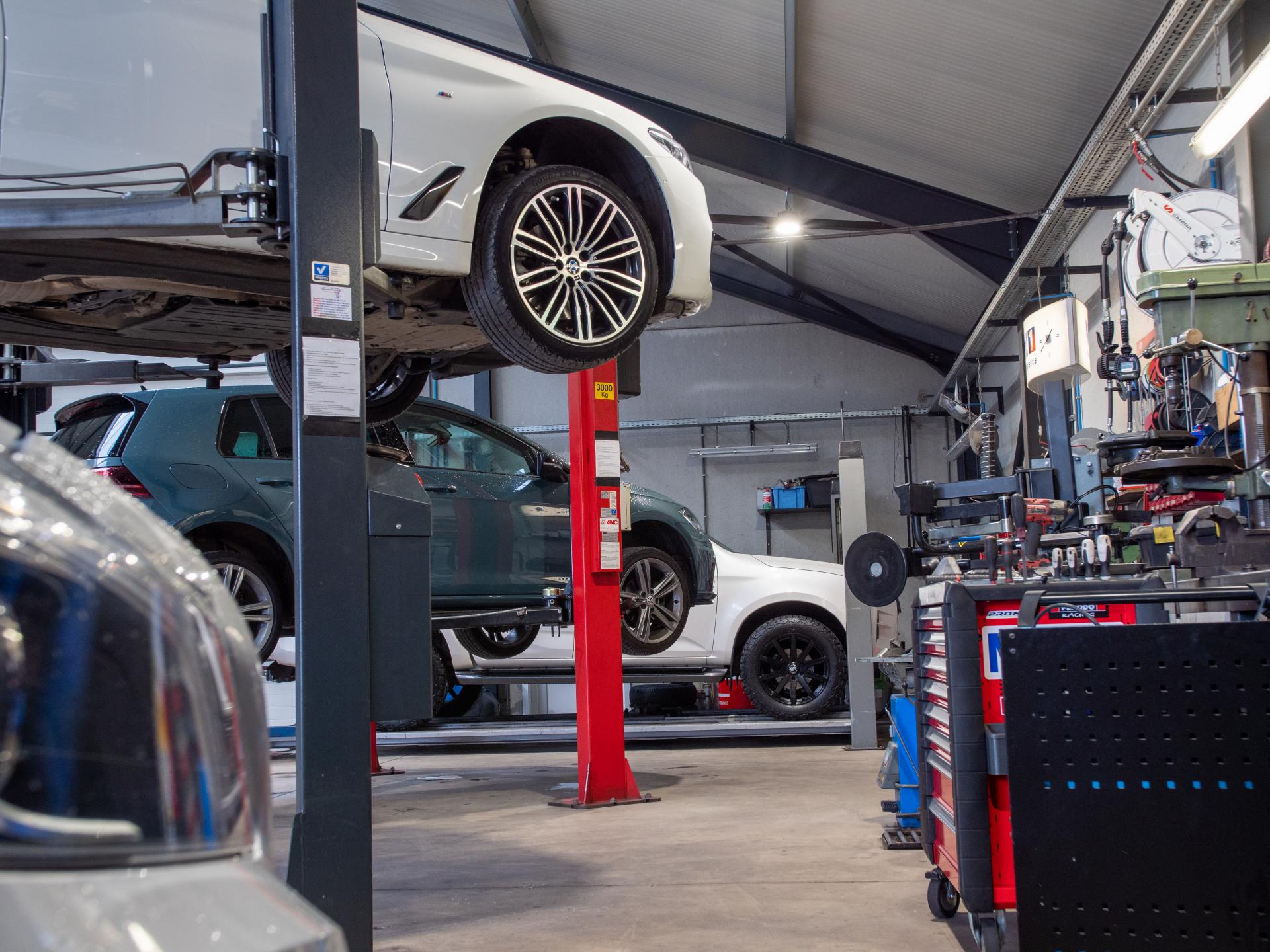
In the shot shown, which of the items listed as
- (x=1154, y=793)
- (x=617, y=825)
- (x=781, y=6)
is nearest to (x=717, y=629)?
(x=617, y=825)

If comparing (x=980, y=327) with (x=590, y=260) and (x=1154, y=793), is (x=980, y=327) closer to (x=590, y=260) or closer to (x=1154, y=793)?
(x=590, y=260)

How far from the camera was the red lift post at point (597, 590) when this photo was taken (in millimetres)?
5301

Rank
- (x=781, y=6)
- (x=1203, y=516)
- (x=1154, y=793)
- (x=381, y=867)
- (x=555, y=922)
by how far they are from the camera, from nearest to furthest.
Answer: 1. (x=1154, y=793)
2. (x=555, y=922)
3. (x=1203, y=516)
4. (x=381, y=867)
5. (x=781, y=6)

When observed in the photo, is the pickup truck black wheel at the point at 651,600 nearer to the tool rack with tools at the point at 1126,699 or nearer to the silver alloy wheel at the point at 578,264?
the tool rack with tools at the point at 1126,699

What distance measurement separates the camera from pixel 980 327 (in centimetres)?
1122

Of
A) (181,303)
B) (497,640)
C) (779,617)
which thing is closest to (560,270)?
(181,303)

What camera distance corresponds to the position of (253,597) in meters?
5.11

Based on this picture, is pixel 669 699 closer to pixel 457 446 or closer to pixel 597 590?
pixel 457 446

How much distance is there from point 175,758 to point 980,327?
11.3 metres

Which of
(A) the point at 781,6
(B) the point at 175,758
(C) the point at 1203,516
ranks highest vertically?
(A) the point at 781,6

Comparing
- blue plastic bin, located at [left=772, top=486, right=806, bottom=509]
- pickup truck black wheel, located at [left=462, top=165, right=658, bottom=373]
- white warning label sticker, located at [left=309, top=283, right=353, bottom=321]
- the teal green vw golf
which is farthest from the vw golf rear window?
blue plastic bin, located at [left=772, top=486, right=806, bottom=509]

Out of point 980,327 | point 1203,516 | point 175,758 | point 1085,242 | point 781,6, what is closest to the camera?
point 175,758

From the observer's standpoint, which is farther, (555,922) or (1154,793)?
(555,922)

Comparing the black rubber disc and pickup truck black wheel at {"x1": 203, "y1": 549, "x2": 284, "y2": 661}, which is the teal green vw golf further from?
the black rubber disc
